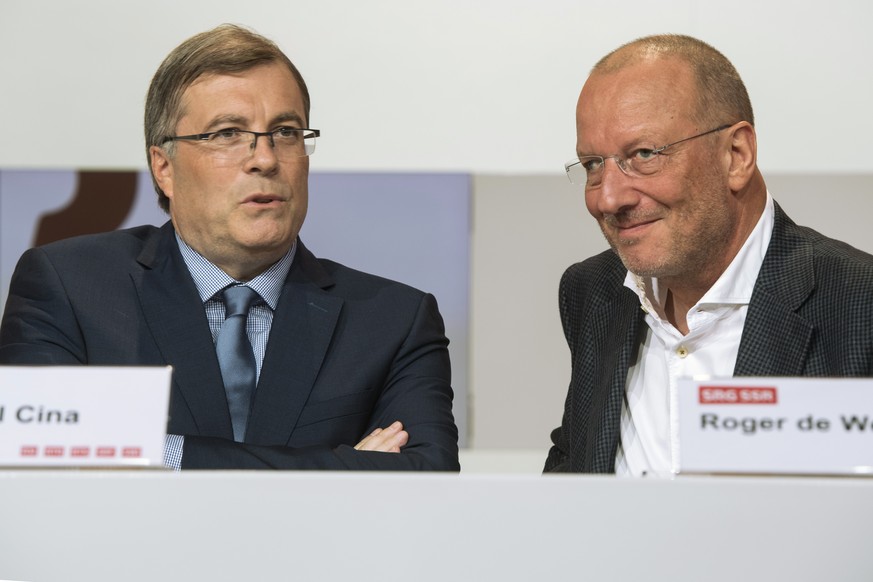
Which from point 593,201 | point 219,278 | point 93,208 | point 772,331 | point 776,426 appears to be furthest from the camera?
point 93,208

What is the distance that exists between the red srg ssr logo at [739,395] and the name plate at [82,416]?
1.96 feet

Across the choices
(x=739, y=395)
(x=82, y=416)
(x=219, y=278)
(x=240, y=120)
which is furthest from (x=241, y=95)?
(x=739, y=395)

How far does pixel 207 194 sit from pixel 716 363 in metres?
1.03

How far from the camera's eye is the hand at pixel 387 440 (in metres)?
1.80

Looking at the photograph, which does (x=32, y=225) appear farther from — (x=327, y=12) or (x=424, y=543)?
(x=424, y=543)

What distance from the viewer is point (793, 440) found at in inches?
42.0

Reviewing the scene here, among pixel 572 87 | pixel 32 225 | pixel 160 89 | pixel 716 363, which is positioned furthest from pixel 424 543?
pixel 32 225

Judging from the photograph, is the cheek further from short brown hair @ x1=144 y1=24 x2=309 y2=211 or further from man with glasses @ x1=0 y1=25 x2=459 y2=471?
short brown hair @ x1=144 y1=24 x2=309 y2=211

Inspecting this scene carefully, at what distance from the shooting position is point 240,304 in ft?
6.49

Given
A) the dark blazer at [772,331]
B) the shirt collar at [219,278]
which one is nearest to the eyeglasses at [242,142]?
the shirt collar at [219,278]

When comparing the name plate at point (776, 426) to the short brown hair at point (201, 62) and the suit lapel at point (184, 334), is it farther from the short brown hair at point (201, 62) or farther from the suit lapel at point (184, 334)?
the short brown hair at point (201, 62)

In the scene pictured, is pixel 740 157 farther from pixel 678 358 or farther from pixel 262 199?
pixel 262 199

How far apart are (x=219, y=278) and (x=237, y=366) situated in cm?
20

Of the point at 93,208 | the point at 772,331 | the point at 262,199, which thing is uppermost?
the point at 262,199
